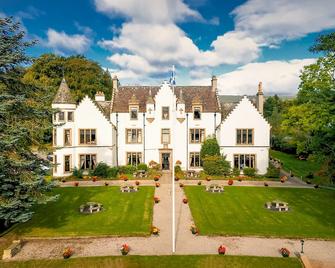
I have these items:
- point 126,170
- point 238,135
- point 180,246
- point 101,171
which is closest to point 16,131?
point 180,246

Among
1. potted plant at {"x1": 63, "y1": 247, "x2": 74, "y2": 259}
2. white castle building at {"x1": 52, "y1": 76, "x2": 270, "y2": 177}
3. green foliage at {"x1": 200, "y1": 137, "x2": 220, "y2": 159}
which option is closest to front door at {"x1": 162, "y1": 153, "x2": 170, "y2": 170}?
white castle building at {"x1": 52, "y1": 76, "x2": 270, "y2": 177}

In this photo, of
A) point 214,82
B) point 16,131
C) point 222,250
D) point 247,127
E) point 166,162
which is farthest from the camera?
point 214,82

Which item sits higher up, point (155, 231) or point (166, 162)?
point (166, 162)

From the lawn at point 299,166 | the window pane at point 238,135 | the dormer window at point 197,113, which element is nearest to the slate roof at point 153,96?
the dormer window at point 197,113

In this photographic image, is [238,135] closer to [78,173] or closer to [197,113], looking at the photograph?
[197,113]

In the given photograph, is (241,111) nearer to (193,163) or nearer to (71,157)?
(193,163)

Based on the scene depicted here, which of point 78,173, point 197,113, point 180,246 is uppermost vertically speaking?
point 197,113

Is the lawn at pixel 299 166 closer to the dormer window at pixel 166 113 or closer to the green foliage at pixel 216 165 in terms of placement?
the green foliage at pixel 216 165
